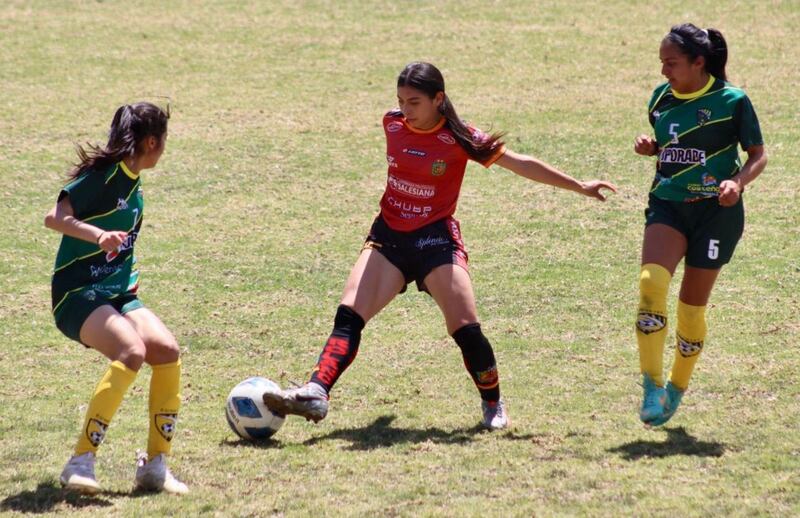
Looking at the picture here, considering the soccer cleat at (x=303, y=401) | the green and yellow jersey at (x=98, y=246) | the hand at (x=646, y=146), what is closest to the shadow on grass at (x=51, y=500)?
the green and yellow jersey at (x=98, y=246)

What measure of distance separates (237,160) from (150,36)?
17.4 ft

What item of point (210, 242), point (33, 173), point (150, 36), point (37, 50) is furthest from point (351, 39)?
point (210, 242)

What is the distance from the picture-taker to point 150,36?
18219 mm

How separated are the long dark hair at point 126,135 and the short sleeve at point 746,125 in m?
3.20

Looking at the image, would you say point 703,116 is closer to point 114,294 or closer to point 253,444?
point 253,444

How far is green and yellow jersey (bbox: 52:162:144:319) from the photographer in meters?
6.04

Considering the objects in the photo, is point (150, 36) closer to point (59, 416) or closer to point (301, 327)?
point (301, 327)

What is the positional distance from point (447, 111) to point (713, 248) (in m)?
1.78

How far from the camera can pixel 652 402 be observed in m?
6.88

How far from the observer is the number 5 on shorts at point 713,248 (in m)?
6.92

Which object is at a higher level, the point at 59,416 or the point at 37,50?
the point at 37,50

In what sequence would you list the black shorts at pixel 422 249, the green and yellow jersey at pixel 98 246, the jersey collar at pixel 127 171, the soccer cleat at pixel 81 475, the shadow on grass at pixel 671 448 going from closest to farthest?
the soccer cleat at pixel 81 475, the green and yellow jersey at pixel 98 246, the jersey collar at pixel 127 171, the shadow on grass at pixel 671 448, the black shorts at pixel 422 249

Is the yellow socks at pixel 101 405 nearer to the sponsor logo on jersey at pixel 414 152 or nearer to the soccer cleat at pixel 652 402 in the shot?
the sponsor logo on jersey at pixel 414 152

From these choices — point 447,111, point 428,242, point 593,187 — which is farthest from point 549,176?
point 428,242
